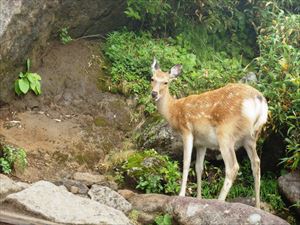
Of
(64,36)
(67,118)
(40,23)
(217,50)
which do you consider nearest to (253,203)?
(67,118)

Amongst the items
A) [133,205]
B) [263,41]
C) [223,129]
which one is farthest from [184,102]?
[263,41]

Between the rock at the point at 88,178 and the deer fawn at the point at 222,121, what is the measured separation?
134cm

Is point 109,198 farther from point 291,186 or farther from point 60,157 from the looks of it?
point 291,186

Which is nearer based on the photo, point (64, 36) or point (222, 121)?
point (222, 121)

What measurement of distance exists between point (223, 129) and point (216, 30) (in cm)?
599

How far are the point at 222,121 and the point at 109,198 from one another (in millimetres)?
1917

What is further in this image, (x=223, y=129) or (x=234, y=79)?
(x=234, y=79)

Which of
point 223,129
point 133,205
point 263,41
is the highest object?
point 263,41

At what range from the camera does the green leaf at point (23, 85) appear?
10546mm

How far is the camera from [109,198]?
8.29 metres

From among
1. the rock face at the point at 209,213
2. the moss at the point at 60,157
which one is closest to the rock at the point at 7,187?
the rock face at the point at 209,213

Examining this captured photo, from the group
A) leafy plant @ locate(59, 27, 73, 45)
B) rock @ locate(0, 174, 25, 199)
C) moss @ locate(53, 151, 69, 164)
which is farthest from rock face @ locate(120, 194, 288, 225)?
leafy plant @ locate(59, 27, 73, 45)

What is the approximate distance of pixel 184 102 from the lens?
30.2ft

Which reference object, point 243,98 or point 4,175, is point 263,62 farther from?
point 4,175
